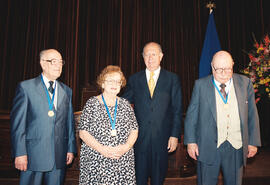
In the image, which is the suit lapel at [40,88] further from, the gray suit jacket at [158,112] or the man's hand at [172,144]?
the man's hand at [172,144]

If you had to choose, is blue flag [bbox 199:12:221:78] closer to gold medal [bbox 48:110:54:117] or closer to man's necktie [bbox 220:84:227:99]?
man's necktie [bbox 220:84:227:99]

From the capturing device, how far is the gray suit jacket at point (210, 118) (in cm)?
192

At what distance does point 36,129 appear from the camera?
1.88 metres

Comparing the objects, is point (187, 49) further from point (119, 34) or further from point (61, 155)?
point (61, 155)

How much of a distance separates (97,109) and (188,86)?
4.78m

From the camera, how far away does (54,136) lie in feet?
6.32

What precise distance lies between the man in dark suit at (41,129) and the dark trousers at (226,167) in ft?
4.49

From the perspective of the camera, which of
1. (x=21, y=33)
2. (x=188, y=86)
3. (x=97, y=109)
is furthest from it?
(x=188, y=86)

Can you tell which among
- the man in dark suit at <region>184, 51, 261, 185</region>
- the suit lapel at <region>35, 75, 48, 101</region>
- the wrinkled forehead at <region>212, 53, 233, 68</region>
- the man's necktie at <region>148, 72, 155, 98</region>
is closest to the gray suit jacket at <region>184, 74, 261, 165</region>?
the man in dark suit at <region>184, 51, 261, 185</region>

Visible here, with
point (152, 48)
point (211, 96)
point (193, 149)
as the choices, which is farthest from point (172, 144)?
point (152, 48)

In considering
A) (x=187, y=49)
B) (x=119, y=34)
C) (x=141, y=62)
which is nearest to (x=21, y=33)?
(x=119, y=34)

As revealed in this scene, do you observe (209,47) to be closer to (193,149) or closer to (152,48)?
(152,48)

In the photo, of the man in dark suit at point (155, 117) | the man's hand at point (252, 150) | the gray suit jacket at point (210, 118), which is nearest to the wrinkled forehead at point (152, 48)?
the man in dark suit at point (155, 117)

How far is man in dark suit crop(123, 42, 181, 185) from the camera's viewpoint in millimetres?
2178
